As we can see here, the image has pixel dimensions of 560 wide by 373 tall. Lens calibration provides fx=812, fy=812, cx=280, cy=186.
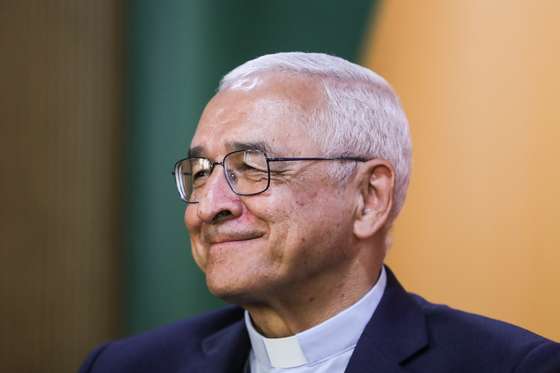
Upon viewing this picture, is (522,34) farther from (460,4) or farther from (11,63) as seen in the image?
(11,63)

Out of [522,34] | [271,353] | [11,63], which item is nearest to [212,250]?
[271,353]

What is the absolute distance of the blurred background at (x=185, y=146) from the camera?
2.02 m

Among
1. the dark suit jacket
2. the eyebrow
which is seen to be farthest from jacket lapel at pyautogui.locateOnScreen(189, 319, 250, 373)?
the eyebrow

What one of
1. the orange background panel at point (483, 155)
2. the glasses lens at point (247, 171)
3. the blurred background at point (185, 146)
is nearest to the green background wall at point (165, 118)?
the blurred background at point (185, 146)

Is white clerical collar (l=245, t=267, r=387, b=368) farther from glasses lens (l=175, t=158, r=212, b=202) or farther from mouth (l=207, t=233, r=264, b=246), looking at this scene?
glasses lens (l=175, t=158, r=212, b=202)

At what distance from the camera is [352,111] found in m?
1.84

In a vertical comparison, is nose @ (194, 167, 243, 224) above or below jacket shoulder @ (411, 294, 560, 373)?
above

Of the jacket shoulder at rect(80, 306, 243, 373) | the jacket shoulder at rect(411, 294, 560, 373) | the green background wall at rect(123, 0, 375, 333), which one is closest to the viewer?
the jacket shoulder at rect(411, 294, 560, 373)

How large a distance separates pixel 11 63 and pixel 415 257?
4.47 feet

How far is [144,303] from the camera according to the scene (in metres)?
2.73

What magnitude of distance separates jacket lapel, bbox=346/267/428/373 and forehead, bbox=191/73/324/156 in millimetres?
417

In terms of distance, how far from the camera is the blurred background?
2.02m

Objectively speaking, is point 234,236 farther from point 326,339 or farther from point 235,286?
point 326,339

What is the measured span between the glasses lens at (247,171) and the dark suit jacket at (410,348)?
412 mm
